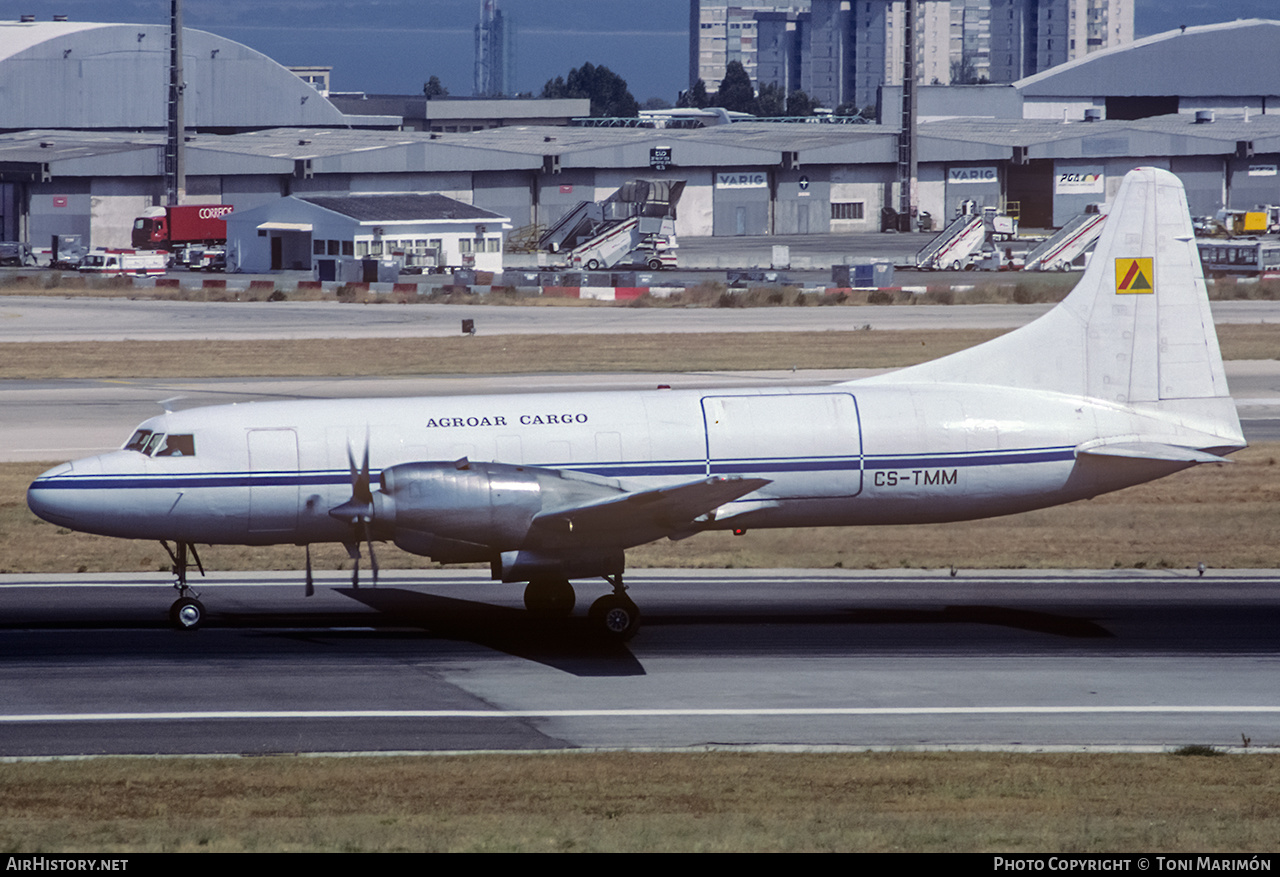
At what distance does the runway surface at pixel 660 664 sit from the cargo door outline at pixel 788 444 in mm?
2575

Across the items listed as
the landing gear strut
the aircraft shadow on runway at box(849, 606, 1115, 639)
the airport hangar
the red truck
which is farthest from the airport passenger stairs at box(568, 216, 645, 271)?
the landing gear strut

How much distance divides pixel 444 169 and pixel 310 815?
418 ft

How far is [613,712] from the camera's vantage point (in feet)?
69.5

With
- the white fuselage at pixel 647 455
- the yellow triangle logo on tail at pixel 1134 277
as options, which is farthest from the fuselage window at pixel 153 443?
the yellow triangle logo on tail at pixel 1134 277

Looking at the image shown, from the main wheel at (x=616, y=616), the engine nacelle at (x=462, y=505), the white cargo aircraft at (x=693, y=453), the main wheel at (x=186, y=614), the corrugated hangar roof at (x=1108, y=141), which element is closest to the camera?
the engine nacelle at (x=462, y=505)

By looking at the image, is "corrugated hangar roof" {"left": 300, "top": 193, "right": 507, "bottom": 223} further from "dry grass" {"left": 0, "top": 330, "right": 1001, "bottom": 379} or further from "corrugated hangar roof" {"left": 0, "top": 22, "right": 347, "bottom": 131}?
"corrugated hangar roof" {"left": 0, "top": 22, "right": 347, "bottom": 131}

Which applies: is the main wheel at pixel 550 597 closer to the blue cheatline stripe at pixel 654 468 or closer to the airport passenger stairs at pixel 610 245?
the blue cheatline stripe at pixel 654 468

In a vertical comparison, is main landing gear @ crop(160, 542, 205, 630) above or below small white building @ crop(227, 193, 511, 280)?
below

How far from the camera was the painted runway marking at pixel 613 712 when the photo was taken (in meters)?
20.7

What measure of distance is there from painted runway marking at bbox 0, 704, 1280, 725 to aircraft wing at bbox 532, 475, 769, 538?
A: 3343 millimetres

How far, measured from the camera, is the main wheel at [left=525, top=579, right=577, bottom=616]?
2658 centimetres

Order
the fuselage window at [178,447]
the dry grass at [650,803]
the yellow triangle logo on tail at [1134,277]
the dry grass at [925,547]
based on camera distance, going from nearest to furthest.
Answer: the dry grass at [650,803]
the fuselage window at [178,447]
the yellow triangle logo on tail at [1134,277]
the dry grass at [925,547]

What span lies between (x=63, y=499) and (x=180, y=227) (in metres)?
104

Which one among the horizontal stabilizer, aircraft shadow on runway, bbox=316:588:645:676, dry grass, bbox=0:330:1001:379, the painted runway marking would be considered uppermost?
dry grass, bbox=0:330:1001:379
